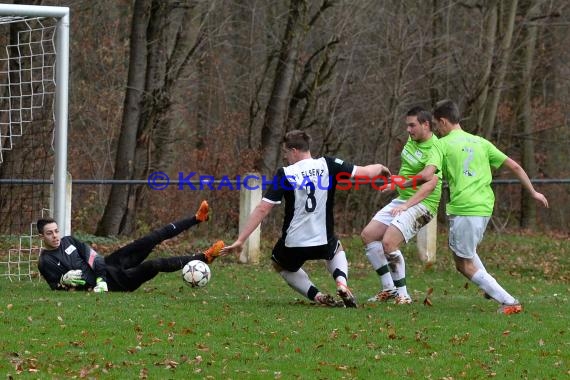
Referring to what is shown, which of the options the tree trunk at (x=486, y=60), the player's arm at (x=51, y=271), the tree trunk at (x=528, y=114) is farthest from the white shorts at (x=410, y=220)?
the tree trunk at (x=528, y=114)

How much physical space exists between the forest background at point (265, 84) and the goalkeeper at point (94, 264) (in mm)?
9549

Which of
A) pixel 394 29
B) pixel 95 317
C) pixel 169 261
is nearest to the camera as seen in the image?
pixel 95 317

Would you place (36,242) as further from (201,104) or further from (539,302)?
(201,104)

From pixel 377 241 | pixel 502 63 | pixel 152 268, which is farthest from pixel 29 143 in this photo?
pixel 502 63

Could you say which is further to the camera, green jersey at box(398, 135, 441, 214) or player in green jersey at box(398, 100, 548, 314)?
green jersey at box(398, 135, 441, 214)

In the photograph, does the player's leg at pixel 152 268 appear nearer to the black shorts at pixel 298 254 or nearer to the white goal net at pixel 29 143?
the black shorts at pixel 298 254

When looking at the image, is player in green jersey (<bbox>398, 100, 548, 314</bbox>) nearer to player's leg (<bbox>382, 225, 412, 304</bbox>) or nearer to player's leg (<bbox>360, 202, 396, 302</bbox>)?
player's leg (<bbox>382, 225, 412, 304</bbox>)

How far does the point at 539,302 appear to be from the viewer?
13250 mm

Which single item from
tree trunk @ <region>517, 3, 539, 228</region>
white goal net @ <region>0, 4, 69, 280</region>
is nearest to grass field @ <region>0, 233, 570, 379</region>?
white goal net @ <region>0, 4, 69, 280</region>

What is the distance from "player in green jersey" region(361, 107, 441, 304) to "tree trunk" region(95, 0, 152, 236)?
1062 centimetres

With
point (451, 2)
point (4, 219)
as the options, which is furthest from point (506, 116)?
point (4, 219)

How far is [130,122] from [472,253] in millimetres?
12332

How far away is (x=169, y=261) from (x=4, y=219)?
6576mm

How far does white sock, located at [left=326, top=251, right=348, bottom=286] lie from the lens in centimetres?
1159
